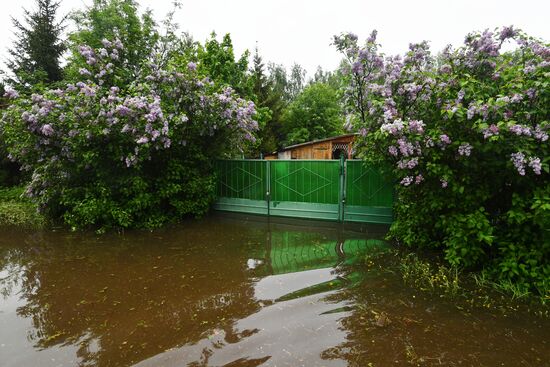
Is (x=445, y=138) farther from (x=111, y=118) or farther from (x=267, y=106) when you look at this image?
(x=267, y=106)

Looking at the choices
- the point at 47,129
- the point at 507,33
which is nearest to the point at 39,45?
the point at 47,129

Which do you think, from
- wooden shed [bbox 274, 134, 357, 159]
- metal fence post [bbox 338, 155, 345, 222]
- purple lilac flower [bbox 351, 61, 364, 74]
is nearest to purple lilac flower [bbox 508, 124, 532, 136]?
purple lilac flower [bbox 351, 61, 364, 74]

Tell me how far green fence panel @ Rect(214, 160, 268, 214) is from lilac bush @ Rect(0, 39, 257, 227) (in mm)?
763

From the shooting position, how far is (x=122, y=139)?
7.09 meters

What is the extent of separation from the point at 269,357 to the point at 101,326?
1883 millimetres

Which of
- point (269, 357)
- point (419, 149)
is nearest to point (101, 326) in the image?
point (269, 357)

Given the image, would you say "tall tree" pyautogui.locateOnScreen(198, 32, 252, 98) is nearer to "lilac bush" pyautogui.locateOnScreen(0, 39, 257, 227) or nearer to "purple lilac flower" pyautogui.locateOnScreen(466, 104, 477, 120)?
"lilac bush" pyautogui.locateOnScreen(0, 39, 257, 227)

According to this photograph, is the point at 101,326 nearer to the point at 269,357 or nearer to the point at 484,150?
the point at 269,357

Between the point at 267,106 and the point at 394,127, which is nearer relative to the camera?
the point at 394,127

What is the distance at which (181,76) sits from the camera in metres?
7.38

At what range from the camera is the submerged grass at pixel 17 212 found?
8.48 metres

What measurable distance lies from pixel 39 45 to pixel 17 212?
11.5 metres

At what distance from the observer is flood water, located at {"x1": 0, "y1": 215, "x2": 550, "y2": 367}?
2.89 meters

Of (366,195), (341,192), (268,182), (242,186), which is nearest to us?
(366,195)
